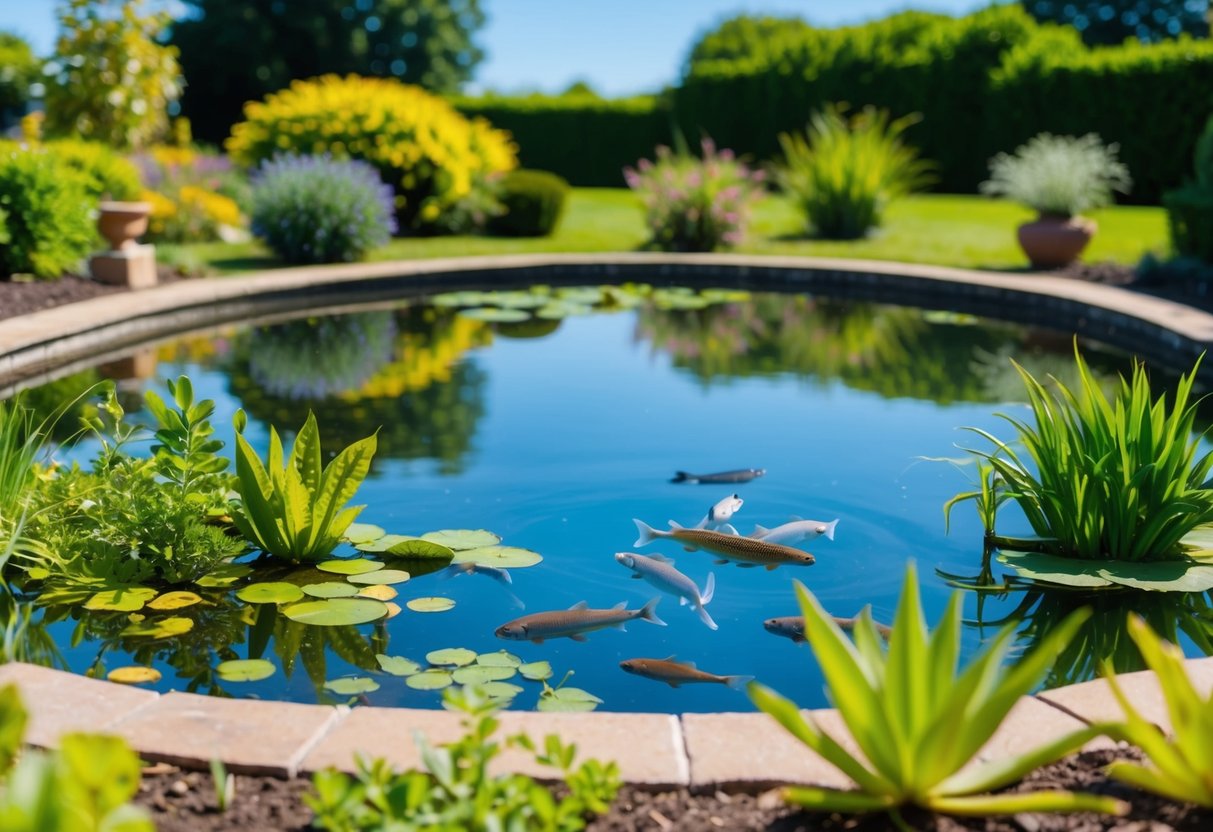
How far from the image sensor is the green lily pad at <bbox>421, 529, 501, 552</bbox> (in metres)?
4.11

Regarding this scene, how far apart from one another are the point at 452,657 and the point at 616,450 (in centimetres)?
242

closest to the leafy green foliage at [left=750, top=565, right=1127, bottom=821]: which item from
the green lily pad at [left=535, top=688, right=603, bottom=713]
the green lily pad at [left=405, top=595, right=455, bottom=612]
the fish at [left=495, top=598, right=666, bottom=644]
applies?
the green lily pad at [left=535, top=688, right=603, bottom=713]

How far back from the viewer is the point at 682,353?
8062mm

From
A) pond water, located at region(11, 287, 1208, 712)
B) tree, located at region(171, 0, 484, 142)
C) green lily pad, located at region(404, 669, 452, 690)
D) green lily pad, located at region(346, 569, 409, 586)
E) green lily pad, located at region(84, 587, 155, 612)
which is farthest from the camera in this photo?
tree, located at region(171, 0, 484, 142)

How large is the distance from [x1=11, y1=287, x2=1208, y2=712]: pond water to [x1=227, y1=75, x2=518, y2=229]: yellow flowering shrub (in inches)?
126

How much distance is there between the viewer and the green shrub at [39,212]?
336 inches

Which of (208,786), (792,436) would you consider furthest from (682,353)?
(208,786)

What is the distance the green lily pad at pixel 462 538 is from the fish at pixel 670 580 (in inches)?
24.6

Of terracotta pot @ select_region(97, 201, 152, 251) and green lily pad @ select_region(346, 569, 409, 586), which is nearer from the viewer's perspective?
green lily pad @ select_region(346, 569, 409, 586)

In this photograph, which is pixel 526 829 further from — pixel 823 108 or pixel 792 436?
pixel 823 108

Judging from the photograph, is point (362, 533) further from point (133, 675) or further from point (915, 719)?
point (915, 719)

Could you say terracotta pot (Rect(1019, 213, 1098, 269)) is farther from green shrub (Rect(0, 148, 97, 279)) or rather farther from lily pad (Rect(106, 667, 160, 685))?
lily pad (Rect(106, 667, 160, 685))

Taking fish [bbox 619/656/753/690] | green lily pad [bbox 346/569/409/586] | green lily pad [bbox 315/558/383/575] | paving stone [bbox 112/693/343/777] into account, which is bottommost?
fish [bbox 619/656/753/690]

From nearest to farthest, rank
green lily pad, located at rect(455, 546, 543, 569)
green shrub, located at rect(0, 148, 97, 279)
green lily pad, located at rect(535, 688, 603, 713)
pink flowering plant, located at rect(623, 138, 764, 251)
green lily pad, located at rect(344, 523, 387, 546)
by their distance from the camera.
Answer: green lily pad, located at rect(535, 688, 603, 713), green lily pad, located at rect(455, 546, 543, 569), green lily pad, located at rect(344, 523, 387, 546), green shrub, located at rect(0, 148, 97, 279), pink flowering plant, located at rect(623, 138, 764, 251)
